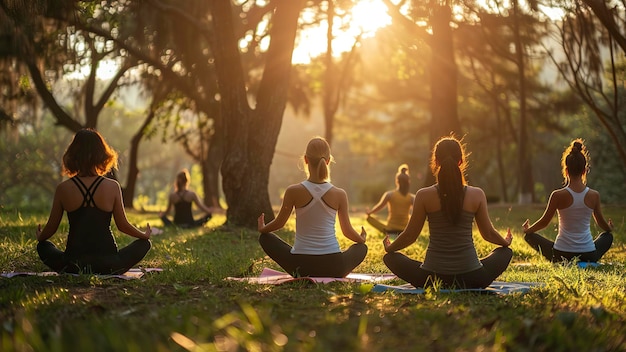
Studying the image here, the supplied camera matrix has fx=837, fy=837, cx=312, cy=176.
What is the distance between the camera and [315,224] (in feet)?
26.1

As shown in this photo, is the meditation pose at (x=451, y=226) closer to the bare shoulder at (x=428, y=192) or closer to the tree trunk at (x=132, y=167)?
the bare shoulder at (x=428, y=192)

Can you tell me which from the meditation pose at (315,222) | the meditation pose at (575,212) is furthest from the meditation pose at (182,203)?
the meditation pose at (315,222)

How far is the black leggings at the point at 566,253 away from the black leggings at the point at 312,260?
9.77 feet

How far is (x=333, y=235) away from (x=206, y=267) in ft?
4.62

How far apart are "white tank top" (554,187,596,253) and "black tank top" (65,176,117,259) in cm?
530

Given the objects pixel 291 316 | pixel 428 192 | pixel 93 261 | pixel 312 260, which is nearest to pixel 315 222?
pixel 312 260

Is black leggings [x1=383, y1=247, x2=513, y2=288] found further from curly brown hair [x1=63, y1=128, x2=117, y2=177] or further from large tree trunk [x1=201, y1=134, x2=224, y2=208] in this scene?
large tree trunk [x1=201, y1=134, x2=224, y2=208]

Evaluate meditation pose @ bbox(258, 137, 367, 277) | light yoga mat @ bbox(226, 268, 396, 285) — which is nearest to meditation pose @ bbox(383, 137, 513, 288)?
→ light yoga mat @ bbox(226, 268, 396, 285)

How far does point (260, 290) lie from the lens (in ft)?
22.2

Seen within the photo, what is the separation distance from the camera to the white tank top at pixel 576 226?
9758 mm

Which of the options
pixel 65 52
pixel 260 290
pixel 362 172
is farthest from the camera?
pixel 362 172

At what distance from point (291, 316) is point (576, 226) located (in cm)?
563

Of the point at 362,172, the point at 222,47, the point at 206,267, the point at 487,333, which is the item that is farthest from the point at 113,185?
the point at 362,172

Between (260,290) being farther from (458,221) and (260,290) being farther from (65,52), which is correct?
(65,52)
